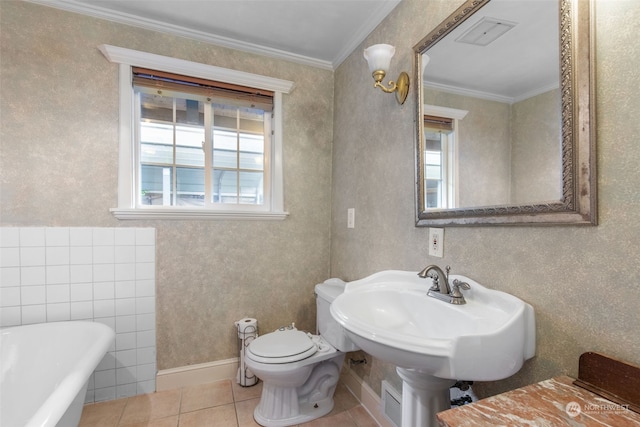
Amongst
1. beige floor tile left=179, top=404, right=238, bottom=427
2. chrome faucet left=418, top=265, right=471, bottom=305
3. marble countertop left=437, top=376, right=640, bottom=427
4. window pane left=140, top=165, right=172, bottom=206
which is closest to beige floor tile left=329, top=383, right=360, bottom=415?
beige floor tile left=179, top=404, right=238, bottom=427

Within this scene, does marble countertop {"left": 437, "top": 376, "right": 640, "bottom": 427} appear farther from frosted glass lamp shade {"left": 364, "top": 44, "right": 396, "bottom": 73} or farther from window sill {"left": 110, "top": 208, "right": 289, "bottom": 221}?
window sill {"left": 110, "top": 208, "right": 289, "bottom": 221}

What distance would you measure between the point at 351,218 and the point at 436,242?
0.78 metres

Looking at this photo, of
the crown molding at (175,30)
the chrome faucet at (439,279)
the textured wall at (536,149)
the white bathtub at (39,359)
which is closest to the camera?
the textured wall at (536,149)

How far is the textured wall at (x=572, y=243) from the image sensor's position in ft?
2.44

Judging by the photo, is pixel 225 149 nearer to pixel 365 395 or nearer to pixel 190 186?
pixel 190 186

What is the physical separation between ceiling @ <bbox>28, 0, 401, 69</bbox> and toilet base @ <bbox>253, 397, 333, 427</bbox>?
2.29 metres

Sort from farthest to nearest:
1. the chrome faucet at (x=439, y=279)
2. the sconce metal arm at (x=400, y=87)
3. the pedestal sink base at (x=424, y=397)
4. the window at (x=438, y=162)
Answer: the sconce metal arm at (x=400, y=87) → the window at (x=438, y=162) → the chrome faucet at (x=439, y=279) → the pedestal sink base at (x=424, y=397)

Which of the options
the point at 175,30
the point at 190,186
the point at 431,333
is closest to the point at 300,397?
the point at 431,333

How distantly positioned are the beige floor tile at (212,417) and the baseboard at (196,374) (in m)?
0.28

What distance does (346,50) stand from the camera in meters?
2.10

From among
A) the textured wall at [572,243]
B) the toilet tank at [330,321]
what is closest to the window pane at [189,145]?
the toilet tank at [330,321]

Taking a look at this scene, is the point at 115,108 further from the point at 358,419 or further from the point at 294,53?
the point at 358,419

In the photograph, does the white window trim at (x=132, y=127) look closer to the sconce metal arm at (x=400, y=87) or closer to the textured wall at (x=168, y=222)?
the textured wall at (x=168, y=222)

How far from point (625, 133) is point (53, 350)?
249 cm
